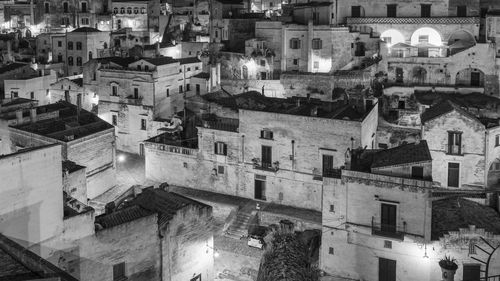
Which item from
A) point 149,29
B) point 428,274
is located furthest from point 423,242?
point 149,29

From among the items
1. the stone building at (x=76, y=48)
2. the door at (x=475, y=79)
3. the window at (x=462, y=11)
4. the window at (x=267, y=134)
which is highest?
the window at (x=462, y=11)

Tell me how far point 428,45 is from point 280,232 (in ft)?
123

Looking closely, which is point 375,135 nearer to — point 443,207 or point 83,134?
point 443,207

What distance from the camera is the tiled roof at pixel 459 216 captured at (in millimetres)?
24438

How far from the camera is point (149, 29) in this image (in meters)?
72.3

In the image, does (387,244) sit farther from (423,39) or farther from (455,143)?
(423,39)

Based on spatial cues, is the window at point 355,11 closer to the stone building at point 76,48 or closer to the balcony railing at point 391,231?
the stone building at point 76,48

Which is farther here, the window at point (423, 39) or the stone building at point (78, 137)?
the window at point (423, 39)

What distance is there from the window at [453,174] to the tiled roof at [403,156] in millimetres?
5878

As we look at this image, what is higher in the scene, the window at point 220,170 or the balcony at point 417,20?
the balcony at point 417,20

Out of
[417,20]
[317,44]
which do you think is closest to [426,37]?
[417,20]

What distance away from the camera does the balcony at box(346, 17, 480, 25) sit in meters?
49.0

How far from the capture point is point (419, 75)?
4528cm

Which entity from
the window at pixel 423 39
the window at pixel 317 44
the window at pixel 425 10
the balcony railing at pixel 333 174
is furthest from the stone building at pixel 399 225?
the window at pixel 425 10
